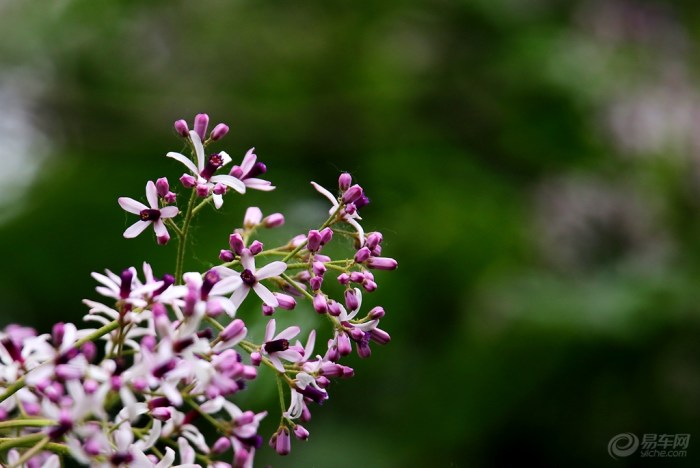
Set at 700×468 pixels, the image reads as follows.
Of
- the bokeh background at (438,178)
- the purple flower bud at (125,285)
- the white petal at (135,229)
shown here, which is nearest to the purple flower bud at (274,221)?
the white petal at (135,229)

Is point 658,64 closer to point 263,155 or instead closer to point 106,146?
point 263,155

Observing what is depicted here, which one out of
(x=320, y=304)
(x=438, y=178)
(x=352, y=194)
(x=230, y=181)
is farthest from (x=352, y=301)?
(x=438, y=178)

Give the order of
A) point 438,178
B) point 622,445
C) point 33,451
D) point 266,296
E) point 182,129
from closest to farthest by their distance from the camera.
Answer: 1. point 33,451
2. point 266,296
3. point 182,129
4. point 622,445
5. point 438,178

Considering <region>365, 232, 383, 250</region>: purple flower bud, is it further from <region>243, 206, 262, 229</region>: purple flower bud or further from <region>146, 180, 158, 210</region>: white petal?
<region>146, 180, 158, 210</region>: white petal

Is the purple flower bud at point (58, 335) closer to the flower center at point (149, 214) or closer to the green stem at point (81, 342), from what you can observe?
the green stem at point (81, 342)

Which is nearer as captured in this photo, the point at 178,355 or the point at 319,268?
the point at 178,355

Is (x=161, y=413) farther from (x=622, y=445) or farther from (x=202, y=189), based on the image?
(x=622, y=445)

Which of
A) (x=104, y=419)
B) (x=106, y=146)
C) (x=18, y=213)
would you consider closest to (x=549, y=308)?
(x=106, y=146)

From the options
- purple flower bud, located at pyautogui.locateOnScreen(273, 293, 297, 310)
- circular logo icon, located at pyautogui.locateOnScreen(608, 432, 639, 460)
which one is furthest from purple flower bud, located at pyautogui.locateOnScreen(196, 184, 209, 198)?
circular logo icon, located at pyautogui.locateOnScreen(608, 432, 639, 460)
